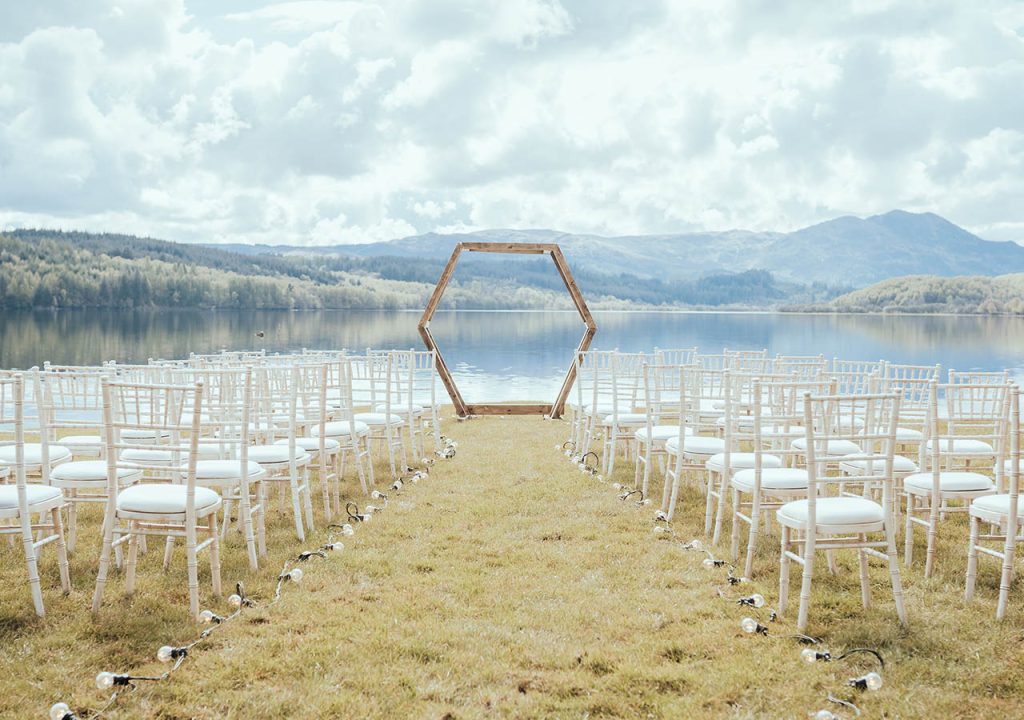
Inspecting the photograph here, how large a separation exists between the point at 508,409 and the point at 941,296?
91.3m

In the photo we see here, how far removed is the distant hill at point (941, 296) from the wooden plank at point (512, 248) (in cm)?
8977

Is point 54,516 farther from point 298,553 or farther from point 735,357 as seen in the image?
point 735,357

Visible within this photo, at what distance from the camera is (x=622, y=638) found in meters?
3.54

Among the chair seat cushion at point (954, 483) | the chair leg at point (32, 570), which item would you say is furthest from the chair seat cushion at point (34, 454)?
the chair seat cushion at point (954, 483)

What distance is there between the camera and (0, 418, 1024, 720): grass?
9.59 feet

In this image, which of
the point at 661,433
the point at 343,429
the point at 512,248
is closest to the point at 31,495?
the point at 343,429

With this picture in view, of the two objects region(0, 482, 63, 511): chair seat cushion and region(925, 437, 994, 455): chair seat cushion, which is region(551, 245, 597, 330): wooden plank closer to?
region(925, 437, 994, 455): chair seat cushion

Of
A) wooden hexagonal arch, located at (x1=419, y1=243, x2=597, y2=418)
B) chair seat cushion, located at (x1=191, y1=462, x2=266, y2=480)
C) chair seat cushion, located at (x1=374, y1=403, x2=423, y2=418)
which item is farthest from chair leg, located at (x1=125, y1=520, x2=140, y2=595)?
wooden hexagonal arch, located at (x1=419, y1=243, x2=597, y2=418)

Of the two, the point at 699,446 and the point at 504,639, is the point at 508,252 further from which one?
the point at 504,639

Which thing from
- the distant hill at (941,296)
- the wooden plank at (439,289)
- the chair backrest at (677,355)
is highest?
the distant hill at (941,296)

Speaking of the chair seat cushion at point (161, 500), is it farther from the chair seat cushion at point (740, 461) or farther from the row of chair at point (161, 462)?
the chair seat cushion at point (740, 461)

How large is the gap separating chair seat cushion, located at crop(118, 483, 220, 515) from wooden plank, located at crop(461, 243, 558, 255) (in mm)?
8505

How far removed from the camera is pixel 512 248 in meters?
12.0

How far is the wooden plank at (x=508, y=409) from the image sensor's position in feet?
40.8
